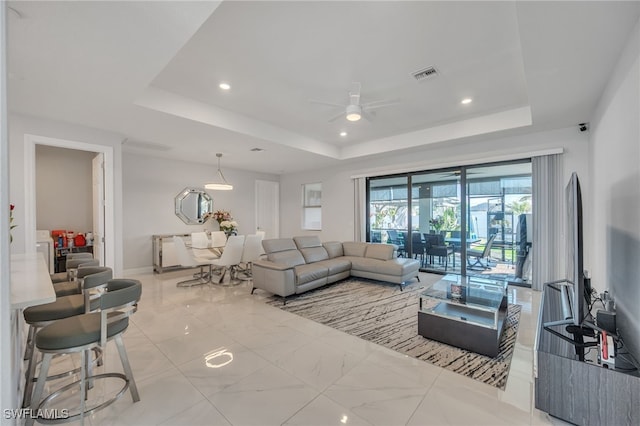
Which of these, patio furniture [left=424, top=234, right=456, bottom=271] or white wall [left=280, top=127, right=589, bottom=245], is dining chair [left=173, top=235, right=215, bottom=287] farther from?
patio furniture [left=424, top=234, right=456, bottom=271]

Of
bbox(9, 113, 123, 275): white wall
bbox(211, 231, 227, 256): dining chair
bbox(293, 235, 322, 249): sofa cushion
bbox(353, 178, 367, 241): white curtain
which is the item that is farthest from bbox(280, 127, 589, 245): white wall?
bbox(9, 113, 123, 275): white wall

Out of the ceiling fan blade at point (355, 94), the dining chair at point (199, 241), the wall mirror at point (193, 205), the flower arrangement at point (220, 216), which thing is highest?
the ceiling fan blade at point (355, 94)

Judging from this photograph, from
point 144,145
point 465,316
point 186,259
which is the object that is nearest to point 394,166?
point 465,316

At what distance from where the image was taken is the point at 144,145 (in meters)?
5.02

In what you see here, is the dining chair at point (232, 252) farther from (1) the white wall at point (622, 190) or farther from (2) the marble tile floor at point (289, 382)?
(1) the white wall at point (622, 190)

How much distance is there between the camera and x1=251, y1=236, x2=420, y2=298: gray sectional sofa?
4.03m

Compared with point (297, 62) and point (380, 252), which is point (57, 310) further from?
point (380, 252)

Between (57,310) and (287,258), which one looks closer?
(57,310)

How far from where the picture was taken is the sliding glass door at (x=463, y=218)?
4.82 metres

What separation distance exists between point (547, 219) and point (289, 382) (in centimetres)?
471

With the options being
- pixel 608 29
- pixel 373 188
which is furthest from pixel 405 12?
pixel 373 188

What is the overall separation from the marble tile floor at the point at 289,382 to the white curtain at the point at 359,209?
3793 mm

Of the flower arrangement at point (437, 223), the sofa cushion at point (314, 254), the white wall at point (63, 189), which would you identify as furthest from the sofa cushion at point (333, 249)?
the white wall at point (63, 189)

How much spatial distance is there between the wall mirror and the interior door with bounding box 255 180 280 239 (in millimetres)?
1587
